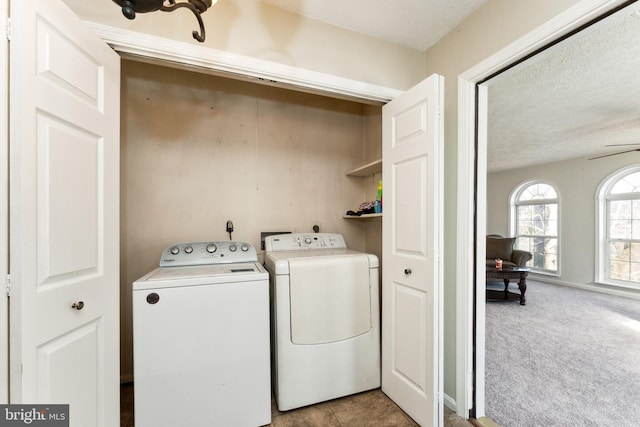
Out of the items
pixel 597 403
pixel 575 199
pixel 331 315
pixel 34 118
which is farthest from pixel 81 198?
pixel 575 199

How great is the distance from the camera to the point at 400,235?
1.70 meters

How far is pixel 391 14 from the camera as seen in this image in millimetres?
1636

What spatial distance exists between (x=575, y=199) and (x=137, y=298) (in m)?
7.14

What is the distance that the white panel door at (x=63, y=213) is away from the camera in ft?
2.84

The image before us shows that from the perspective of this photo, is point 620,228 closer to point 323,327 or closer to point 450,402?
point 450,402

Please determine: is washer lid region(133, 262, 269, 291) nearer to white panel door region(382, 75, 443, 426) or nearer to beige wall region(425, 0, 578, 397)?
white panel door region(382, 75, 443, 426)

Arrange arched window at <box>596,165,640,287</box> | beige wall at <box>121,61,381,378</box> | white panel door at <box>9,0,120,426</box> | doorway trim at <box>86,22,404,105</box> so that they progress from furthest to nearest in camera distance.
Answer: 1. arched window at <box>596,165,640,287</box>
2. beige wall at <box>121,61,381,378</box>
3. doorway trim at <box>86,22,404,105</box>
4. white panel door at <box>9,0,120,426</box>

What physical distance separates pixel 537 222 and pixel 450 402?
19.4ft

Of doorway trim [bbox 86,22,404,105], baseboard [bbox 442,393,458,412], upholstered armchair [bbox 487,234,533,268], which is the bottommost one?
baseboard [bbox 442,393,458,412]

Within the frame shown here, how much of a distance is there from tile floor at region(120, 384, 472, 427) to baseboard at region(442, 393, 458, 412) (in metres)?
0.04

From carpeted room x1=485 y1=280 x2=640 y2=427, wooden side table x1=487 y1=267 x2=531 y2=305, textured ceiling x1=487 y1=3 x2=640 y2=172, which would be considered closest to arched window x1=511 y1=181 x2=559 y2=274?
textured ceiling x1=487 y1=3 x2=640 y2=172

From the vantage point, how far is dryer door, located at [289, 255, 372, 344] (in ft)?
5.50

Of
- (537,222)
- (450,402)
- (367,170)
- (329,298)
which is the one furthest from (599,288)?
(329,298)

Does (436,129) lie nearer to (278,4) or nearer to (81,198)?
(278,4)
